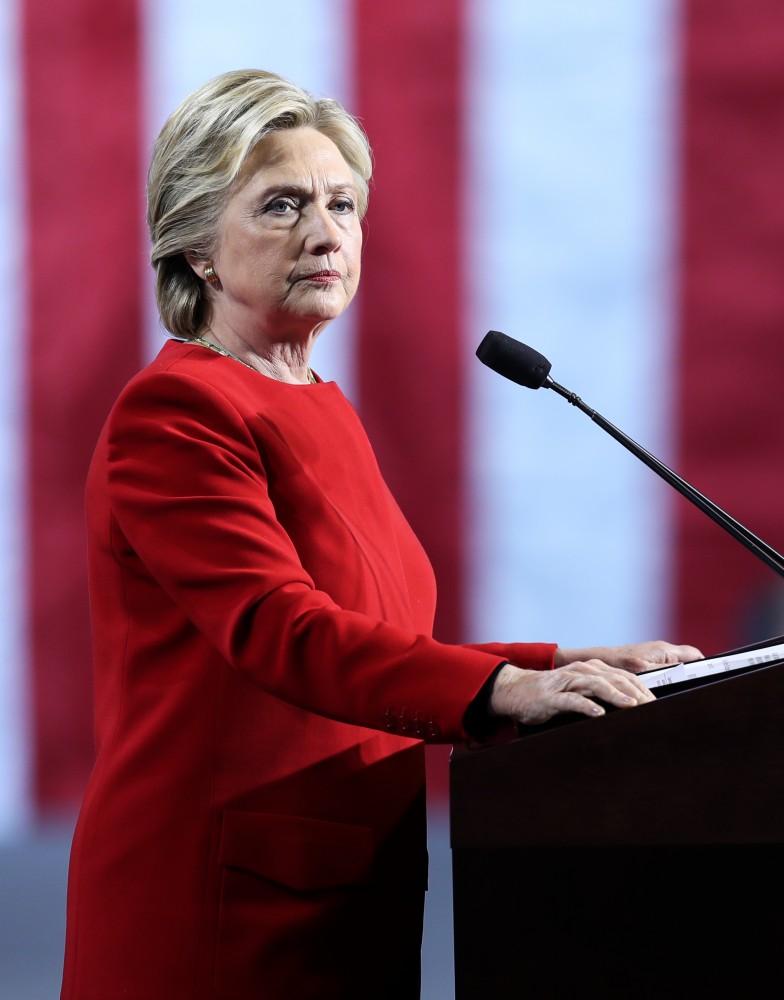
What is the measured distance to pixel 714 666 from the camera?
0.89 m

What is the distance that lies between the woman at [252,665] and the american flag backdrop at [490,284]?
1.38 meters

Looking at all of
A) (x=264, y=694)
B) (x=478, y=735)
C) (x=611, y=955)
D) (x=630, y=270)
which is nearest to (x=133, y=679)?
(x=264, y=694)

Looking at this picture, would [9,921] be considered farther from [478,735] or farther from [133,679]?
[478,735]

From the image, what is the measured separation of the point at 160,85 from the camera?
8.32ft

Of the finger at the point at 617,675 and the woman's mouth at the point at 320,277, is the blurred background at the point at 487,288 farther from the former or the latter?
the finger at the point at 617,675

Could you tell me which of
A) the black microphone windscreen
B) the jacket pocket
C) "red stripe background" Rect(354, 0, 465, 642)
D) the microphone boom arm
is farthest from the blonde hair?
"red stripe background" Rect(354, 0, 465, 642)

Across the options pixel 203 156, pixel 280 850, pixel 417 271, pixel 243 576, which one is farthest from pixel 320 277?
pixel 417 271

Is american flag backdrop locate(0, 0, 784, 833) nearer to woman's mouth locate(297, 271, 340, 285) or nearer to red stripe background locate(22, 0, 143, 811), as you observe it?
red stripe background locate(22, 0, 143, 811)

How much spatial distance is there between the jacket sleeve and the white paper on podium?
109 mm

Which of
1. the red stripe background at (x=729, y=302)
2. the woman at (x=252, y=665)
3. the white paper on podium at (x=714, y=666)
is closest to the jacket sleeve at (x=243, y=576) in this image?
the woman at (x=252, y=665)

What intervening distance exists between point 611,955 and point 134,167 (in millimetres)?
2065

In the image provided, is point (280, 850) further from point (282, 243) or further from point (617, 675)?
point (282, 243)

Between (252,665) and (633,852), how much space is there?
11.7 inches

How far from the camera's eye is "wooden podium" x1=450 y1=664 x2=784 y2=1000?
2.55ft
